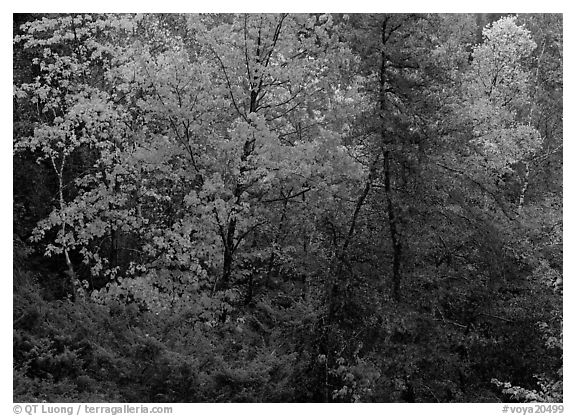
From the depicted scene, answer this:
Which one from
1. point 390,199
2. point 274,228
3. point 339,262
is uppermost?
point 390,199

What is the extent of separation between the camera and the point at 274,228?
12.3 meters

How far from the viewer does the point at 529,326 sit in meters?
10.6

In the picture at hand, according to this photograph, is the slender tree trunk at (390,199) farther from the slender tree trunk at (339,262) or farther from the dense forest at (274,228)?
the slender tree trunk at (339,262)

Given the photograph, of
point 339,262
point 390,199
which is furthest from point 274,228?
point 390,199

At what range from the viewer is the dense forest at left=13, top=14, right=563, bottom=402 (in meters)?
9.09

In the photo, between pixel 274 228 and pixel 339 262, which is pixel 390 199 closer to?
pixel 339 262

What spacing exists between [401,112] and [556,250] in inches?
165

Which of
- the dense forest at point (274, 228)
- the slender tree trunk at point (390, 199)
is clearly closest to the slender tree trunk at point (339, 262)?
the dense forest at point (274, 228)

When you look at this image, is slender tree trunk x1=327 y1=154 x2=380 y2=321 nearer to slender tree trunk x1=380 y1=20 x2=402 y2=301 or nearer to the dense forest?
the dense forest

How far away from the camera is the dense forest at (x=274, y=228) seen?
9086mm

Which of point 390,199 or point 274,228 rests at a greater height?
point 390,199

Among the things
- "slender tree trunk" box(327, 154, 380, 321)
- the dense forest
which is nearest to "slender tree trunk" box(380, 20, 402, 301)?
the dense forest

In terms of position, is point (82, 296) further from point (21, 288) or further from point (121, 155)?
point (121, 155)
